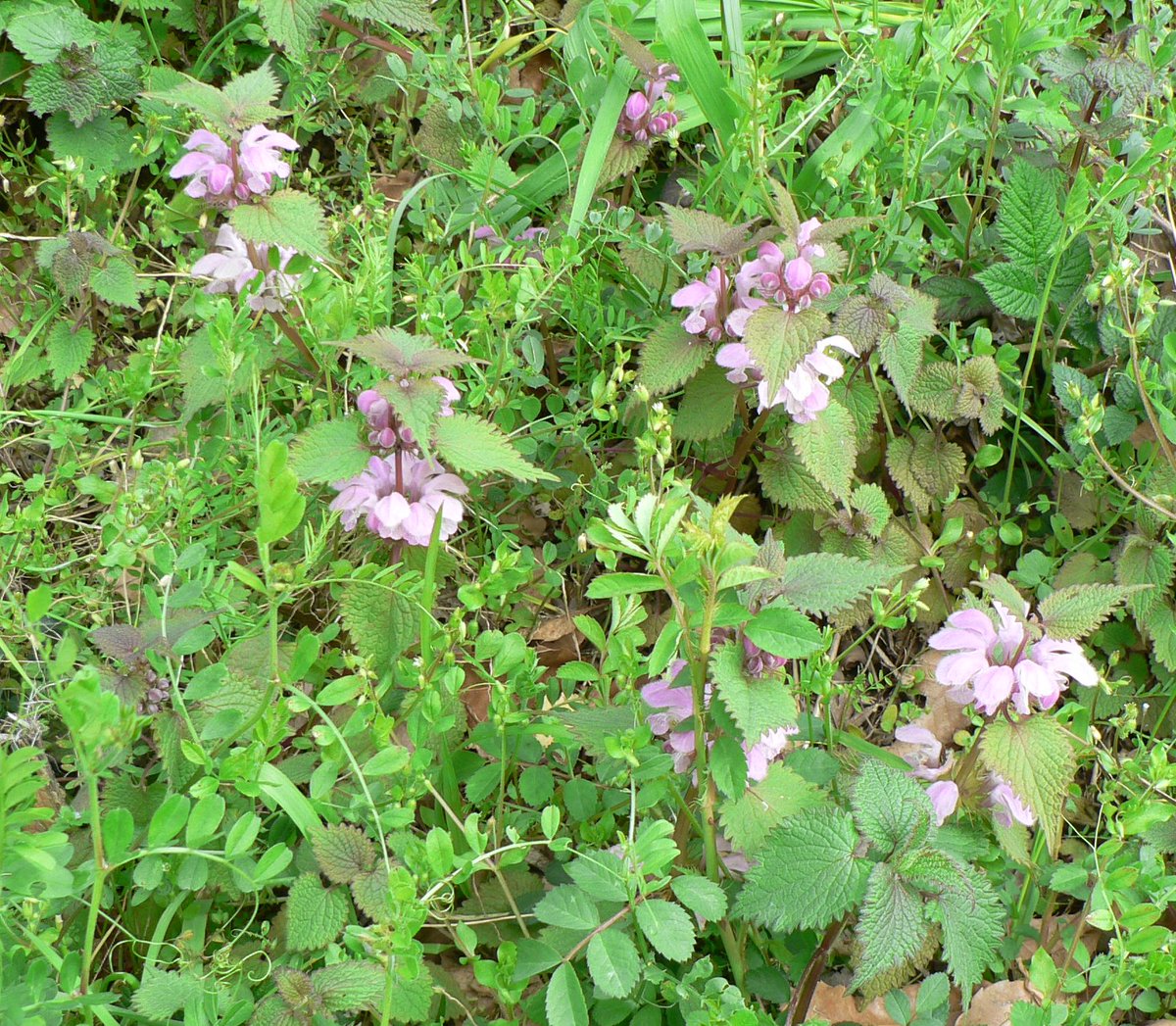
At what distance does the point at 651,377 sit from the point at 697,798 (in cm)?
76

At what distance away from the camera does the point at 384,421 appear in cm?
167

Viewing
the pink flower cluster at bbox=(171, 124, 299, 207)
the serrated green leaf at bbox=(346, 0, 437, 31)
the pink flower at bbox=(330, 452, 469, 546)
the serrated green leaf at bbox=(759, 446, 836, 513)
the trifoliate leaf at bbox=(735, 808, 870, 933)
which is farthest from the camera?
the serrated green leaf at bbox=(346, 0, 437, 31)

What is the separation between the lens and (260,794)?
162cm

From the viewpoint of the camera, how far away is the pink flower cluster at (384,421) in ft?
5.44

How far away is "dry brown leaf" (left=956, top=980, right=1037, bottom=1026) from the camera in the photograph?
1.65m

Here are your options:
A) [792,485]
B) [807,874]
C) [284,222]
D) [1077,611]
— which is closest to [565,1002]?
[807,874]

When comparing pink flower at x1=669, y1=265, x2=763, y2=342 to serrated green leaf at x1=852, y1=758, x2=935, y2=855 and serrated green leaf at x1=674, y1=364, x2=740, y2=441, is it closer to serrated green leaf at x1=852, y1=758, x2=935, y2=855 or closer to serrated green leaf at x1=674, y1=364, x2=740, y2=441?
serrated green leaf at x1=674, y1=364, x2=740, y2=441

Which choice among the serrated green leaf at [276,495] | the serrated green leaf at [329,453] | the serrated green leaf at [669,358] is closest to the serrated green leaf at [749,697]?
the serrated green leaf at [276,495]

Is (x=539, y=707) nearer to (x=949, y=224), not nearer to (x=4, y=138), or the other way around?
(x=949, y=224)

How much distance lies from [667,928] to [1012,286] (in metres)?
1.53

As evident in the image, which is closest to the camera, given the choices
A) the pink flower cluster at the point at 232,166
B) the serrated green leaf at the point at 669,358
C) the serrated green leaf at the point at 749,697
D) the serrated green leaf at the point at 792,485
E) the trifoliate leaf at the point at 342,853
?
the serrated green leaf at the point at 749,697

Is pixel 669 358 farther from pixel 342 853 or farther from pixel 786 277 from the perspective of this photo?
pixel 342 853

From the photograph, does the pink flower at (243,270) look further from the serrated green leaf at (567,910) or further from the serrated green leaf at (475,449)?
the serrated green leaf at (567,910)

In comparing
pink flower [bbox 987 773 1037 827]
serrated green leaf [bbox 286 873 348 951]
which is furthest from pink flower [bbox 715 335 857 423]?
serrated green leaf [bbox 286 873 348 951]
